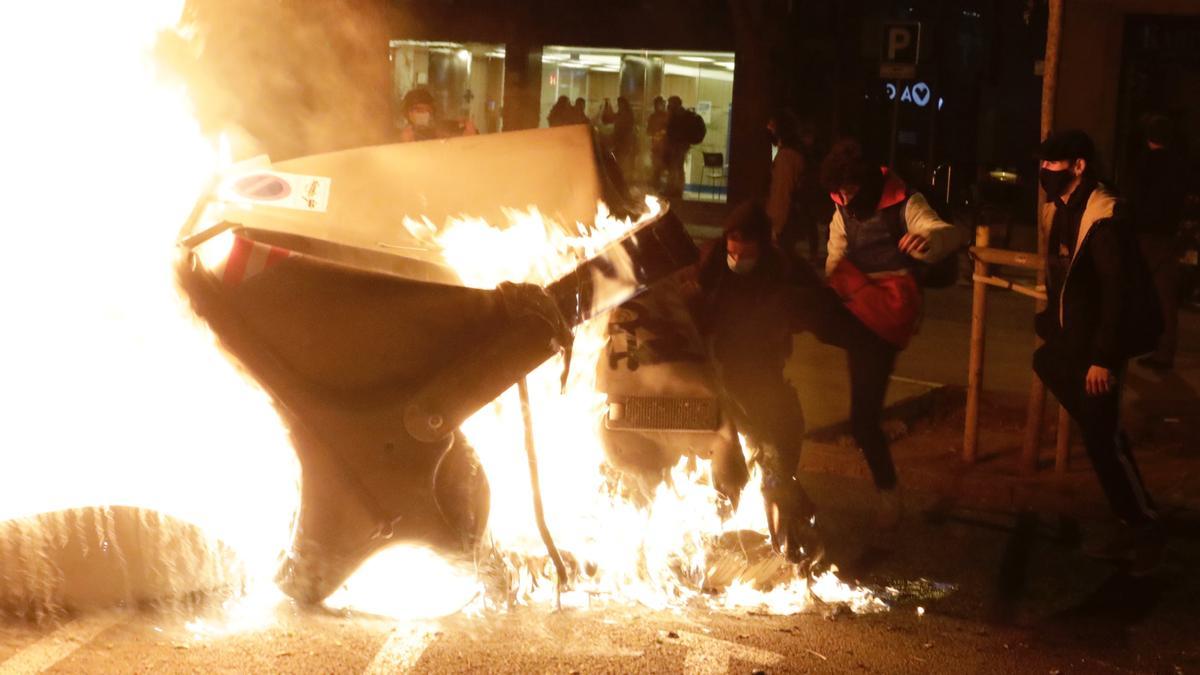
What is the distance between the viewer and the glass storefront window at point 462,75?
93.0 feet

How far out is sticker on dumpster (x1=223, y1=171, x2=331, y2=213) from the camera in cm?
411

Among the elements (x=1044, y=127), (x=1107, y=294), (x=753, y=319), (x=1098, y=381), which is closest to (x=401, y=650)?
(x=753, y=319)

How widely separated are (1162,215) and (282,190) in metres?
8.18

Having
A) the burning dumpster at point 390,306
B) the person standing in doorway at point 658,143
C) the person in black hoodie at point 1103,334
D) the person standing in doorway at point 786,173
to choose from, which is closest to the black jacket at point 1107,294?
the person in black hoodie at point 1103,334

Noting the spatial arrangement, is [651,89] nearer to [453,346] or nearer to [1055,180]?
[1055,180]

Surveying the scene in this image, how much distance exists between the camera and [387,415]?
3879 millimetres

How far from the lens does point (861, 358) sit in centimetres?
623

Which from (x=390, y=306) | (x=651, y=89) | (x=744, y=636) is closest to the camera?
(x=390, y=306)

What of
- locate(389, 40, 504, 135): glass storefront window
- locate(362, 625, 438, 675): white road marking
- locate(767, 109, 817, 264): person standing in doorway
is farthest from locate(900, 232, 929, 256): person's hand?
locate(389, 40, 504, 135): glass storefront window

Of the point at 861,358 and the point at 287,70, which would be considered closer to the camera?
the point at 861,358

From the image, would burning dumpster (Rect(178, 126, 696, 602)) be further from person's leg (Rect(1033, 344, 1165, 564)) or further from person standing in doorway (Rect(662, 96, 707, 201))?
person standing in doorway (Rect(662, 96, 707, 201))

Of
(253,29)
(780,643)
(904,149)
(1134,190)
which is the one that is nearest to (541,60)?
(904,149)

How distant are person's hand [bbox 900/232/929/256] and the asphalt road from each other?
1.33 meters

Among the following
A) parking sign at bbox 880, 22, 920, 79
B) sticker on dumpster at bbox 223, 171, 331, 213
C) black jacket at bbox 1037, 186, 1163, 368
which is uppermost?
parking sign at bbox 880, 22, 920, 79
